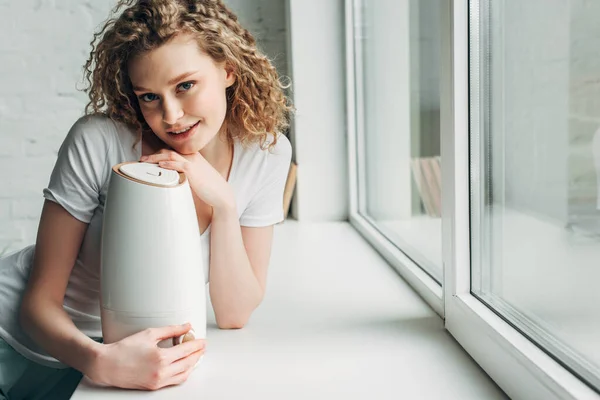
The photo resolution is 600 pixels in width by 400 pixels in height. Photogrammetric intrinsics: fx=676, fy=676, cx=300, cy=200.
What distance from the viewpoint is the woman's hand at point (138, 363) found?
2.63ft

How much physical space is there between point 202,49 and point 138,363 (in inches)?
17.2

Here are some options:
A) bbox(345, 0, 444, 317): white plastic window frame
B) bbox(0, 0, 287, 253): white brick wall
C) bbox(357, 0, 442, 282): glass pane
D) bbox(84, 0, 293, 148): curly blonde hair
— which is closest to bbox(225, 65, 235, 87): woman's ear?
bbox(84, 0, 293, 148): curly blonde hair

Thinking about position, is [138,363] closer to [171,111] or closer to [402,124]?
[171,111]

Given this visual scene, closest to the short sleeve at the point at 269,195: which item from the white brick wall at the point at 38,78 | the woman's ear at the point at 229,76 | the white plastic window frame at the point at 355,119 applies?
the woman's ear at the point at 229,76

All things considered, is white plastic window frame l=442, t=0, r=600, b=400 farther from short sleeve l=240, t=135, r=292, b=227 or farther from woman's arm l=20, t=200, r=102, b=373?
woman's arm l=20, t=200, r=102, b=373

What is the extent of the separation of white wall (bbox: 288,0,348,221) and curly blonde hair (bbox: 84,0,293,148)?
1073mm

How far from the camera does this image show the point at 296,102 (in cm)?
220

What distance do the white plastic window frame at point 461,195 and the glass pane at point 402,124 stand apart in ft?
0.80

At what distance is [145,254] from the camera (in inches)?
32.1

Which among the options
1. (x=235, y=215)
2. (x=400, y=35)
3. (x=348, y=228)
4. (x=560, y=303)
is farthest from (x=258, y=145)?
(x=348, y=228)

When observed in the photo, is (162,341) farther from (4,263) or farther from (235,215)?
(4,263)

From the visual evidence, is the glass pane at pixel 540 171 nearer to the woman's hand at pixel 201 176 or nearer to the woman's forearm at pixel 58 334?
the woman's hand at pixel 201 176

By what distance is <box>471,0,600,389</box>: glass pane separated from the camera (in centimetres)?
69

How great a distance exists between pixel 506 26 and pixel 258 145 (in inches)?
16.9
